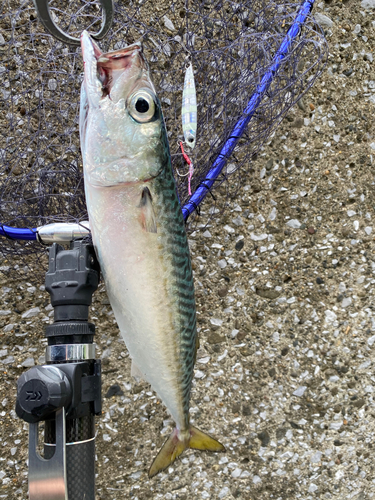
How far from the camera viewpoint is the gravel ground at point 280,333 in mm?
1883

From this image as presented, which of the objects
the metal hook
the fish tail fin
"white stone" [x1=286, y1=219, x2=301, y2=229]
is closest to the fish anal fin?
the fish tail fin

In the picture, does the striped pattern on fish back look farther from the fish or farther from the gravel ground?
the gravel ground

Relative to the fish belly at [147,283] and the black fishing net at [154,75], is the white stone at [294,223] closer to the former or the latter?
the black fishing net at [154,75]

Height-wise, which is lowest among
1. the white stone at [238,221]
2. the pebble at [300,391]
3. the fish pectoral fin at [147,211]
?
the pebble at [300,391]

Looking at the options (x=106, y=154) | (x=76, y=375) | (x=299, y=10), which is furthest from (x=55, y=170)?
(x=299, y=10)

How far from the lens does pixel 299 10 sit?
5.42 feet

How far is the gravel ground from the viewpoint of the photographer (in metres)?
1.88

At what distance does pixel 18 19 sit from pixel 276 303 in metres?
1.75

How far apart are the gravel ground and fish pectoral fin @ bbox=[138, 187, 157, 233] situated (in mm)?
850

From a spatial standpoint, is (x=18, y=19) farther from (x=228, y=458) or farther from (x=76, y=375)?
(x=228, y=458)

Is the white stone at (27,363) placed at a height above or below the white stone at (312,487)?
above

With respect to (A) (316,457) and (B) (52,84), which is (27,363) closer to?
(B) (52,84)

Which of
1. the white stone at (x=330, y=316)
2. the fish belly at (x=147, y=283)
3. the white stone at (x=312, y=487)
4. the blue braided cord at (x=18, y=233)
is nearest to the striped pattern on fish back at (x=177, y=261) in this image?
the fish belly at (x=147, y=283)

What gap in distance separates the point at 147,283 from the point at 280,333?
42.1 inches
